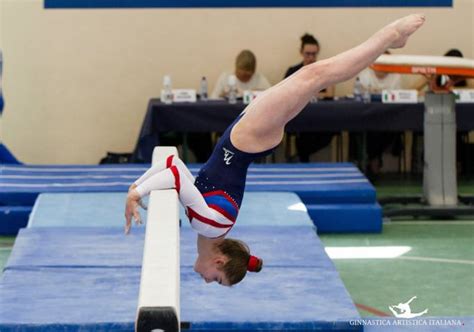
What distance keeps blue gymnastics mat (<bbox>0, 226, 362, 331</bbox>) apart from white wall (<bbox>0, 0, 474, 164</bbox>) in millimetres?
4609

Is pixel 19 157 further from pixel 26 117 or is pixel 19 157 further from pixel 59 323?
pixel 59 323

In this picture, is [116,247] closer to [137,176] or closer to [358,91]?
[137,176]

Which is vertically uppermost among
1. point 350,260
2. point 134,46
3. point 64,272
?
point 134,46

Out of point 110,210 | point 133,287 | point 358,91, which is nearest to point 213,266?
point 133,287

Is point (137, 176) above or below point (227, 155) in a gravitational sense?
below

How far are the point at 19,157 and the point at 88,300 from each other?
253 inches

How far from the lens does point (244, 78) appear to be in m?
10.4

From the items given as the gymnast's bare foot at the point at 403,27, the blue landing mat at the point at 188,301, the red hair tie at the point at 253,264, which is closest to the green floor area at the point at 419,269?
the blue landing mat at the point at 188,301

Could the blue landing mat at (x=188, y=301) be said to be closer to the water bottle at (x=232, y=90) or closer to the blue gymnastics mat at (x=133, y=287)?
the blue gymnastics mat at (x=133, y=287)

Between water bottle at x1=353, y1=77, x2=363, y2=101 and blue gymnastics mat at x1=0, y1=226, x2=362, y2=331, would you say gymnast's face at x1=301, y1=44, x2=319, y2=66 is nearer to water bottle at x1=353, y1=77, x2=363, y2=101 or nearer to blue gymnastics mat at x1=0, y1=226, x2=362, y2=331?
water bottle at x1=353, y1=77, x2=363, y2=101

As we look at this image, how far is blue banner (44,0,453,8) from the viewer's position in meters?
11.1

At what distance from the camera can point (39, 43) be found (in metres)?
11.2

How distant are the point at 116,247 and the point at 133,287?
3.24 feet

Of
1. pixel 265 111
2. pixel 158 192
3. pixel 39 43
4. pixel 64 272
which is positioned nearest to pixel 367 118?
pixel 39 43
